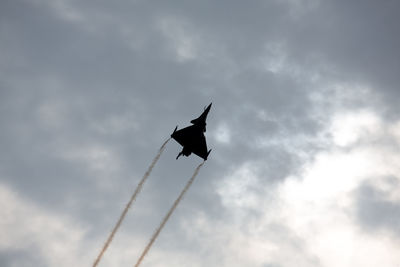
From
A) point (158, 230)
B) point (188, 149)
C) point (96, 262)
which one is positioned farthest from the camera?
point (188, 149)

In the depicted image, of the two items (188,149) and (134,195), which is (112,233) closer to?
(134,195)

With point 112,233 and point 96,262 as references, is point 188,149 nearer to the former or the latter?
point 112,233

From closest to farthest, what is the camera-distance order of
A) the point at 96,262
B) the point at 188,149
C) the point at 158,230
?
the point at 96,262, the point at 158,230, the point at 188,149

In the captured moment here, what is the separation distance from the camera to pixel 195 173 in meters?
72.9

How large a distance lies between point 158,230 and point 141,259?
614 cm

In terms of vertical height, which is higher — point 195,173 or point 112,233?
point 195,173

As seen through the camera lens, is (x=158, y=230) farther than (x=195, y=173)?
No

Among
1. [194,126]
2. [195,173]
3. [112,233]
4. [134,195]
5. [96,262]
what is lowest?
[96,262]

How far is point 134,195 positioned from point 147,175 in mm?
4599

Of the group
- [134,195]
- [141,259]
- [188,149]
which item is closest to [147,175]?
[134,195]

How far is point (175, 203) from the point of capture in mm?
69250

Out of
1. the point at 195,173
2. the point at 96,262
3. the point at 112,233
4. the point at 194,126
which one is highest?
the point at 194,126

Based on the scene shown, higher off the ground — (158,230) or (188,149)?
(188,149)

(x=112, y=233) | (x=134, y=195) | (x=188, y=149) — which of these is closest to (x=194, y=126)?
(x=188, y=149)
